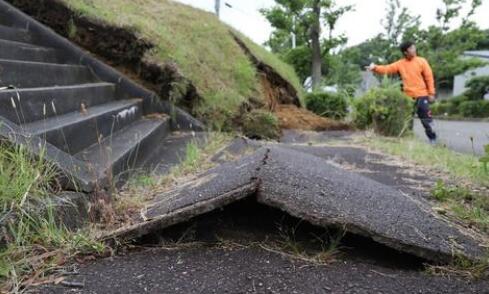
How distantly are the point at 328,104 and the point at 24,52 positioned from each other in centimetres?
754

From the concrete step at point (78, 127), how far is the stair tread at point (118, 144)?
0.06 metres

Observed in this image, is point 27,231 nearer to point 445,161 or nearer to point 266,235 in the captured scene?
point 266,235

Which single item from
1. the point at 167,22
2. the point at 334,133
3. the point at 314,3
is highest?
the point at 314,3

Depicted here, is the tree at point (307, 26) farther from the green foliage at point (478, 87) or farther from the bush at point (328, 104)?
the green foliage at point (478, 87)

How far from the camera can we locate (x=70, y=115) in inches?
138

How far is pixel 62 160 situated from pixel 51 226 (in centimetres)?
56

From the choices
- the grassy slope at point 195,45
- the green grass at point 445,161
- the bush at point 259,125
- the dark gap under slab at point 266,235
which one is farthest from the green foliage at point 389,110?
the dark gap under slab at point 266,235

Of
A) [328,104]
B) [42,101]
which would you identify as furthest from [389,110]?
[42,101]

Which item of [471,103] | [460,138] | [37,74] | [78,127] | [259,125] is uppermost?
[37,74]

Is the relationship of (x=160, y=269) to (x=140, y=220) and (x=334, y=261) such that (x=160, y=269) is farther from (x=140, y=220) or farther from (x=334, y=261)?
(x=334, y=261)

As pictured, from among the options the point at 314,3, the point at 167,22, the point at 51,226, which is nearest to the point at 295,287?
the point at 51,226

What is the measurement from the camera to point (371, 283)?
5.39 feet

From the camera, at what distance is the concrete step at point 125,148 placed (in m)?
2.93

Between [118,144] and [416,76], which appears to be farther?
[416,76]
